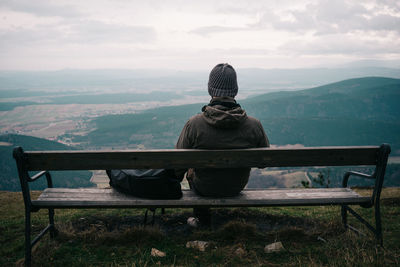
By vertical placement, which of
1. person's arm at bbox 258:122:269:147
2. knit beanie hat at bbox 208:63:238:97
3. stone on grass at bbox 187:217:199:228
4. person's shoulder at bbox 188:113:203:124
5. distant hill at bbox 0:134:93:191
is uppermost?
knit beanie hat at bbox 208:63:238:97

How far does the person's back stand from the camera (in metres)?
3.59

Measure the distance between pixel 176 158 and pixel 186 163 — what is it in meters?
→ 0.13

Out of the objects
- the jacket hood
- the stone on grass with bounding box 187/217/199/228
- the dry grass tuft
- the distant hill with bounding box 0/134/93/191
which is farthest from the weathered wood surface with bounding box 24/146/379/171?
the distant hill with bounding box 0/134/93/191

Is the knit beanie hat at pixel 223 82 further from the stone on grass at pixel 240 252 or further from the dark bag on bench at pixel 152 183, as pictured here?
the stone on grass at pixel 240 252

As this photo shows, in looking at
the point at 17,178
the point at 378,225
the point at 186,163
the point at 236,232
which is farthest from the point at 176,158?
the point at 17,178

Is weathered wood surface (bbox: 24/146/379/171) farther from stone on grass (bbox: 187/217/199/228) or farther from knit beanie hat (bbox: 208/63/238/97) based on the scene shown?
stone on grass (bbox: 187/217/199/228)

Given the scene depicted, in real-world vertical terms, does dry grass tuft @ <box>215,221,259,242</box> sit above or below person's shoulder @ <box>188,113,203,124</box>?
below

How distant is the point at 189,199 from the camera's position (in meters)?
3.68

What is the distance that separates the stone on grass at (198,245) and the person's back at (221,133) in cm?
60

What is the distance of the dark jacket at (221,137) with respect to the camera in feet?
11.8

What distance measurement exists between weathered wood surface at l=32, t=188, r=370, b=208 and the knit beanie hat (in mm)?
1358

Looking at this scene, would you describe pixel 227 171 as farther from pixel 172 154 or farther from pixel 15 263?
pixel 15 263

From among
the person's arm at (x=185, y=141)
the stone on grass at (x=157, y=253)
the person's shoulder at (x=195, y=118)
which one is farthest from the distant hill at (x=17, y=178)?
the person's shoulder at (x=195, y=118)

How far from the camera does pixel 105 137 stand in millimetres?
144125
